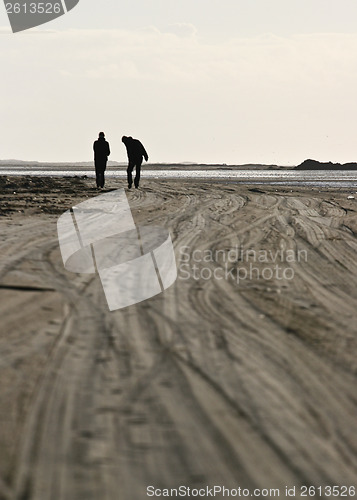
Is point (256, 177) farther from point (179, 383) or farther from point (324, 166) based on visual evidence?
point (324, 166)

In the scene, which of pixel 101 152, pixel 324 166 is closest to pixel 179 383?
pixel 101 152

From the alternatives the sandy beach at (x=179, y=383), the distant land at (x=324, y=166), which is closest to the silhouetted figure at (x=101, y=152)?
the sandy beach at (x=179, y=383)

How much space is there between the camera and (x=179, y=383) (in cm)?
344

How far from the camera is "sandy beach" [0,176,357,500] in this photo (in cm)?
255

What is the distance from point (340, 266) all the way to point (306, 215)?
21.3ft

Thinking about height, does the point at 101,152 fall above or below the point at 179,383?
above

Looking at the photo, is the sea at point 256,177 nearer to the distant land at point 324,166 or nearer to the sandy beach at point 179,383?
the sandy beach at point 179,383

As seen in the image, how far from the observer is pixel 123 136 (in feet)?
74.6

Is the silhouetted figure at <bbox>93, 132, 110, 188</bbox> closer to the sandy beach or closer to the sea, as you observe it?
the sea

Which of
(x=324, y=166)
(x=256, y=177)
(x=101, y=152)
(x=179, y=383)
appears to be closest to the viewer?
(x=179, y=383)

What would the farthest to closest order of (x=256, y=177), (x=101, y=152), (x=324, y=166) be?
(x=324, y=166) → (x=256, y=177) → (x=101, y=152)

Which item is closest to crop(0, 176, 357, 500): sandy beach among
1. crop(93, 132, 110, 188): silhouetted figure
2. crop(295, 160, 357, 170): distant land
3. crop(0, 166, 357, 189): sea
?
crop(93, 132, 110, 188): silhouetted figure

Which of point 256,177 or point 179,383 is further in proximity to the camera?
point 256,177

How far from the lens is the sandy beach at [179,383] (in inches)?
100
